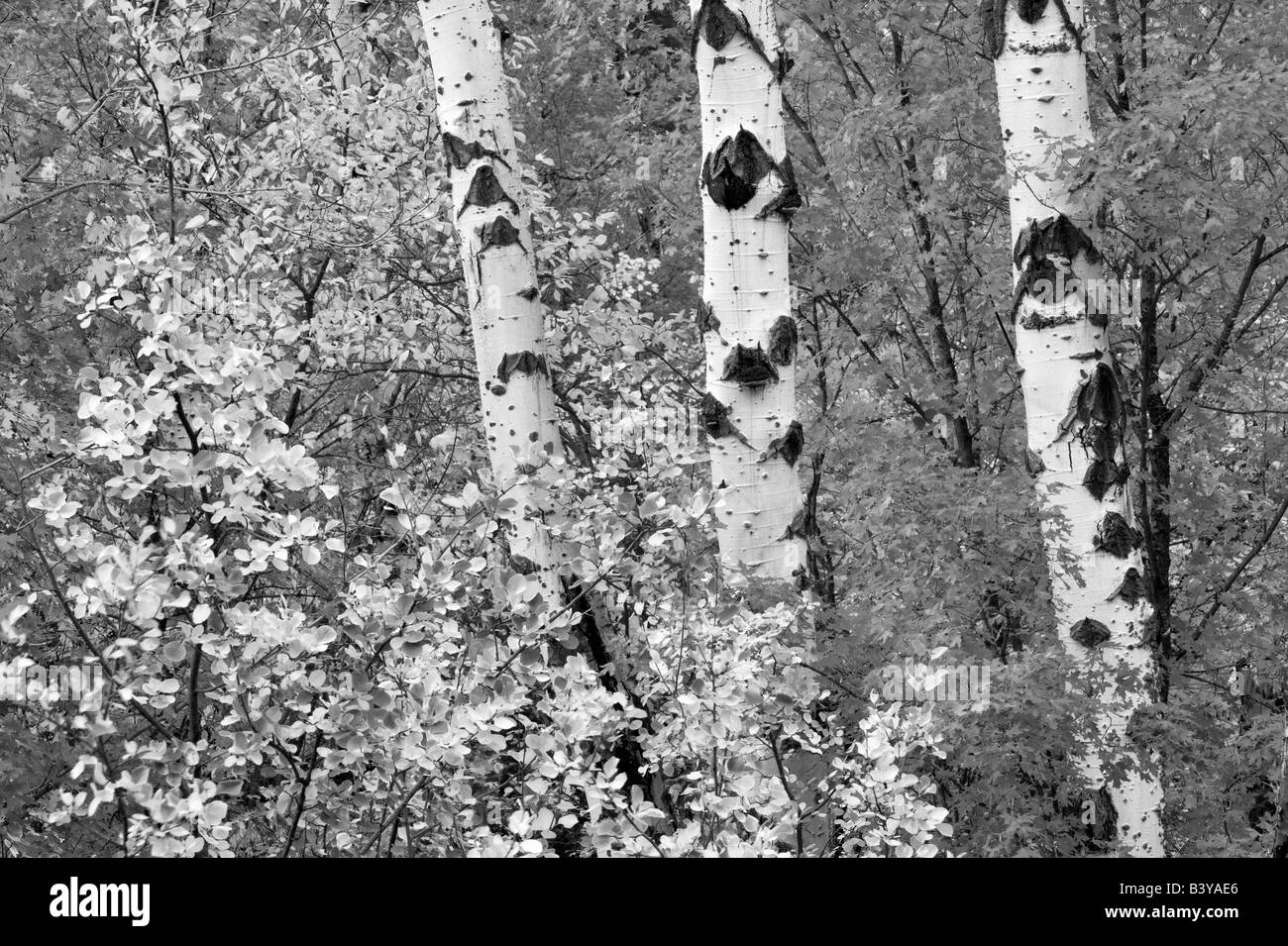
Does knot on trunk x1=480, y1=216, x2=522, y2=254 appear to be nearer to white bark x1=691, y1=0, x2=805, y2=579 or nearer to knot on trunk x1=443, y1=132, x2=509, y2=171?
knot on trunk x1=443, y1=132, x2=509, y2=171

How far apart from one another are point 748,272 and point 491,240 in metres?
1.04

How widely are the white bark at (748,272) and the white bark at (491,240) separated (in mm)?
773

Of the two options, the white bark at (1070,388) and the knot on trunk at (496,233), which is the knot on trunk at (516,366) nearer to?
the knot on trunk at (496,233)

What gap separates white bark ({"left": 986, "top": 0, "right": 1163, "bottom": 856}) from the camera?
4.14 meters

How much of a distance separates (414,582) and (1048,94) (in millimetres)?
2883

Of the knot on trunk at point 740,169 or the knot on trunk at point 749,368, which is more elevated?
the knot on trunk at point 740,169

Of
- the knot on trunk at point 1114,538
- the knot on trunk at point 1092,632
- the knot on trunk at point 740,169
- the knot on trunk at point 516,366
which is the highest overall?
the knot on trunk at point 740,169

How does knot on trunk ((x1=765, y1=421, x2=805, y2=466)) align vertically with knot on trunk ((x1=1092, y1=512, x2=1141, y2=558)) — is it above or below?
above

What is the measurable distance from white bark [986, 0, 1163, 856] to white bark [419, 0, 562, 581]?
70.8 inches

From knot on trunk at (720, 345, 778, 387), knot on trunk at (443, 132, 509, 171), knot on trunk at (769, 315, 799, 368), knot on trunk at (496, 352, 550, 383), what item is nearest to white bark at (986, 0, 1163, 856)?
knot on trunk at (769, 315, 799, 368)

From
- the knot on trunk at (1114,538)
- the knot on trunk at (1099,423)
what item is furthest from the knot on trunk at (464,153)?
the knot on trunk at (1114,538)

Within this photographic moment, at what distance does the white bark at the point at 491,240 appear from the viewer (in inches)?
172

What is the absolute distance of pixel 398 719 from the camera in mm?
2803

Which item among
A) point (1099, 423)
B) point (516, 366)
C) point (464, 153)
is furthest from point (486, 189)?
point (1099, 423)
